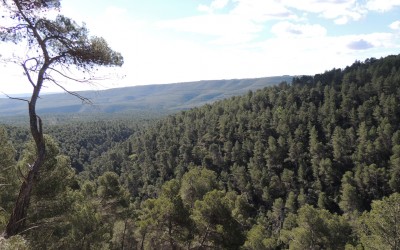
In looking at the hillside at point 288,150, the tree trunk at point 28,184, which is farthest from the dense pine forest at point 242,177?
the tree trunk at point 28,184

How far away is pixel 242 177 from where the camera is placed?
292 ft

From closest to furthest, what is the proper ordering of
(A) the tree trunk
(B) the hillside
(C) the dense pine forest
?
1. (A) the tree trunk
2. (C) the dense pine forest
3. (B) the hillside

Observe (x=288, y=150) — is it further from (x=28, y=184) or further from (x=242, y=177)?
(x=28, y=184)

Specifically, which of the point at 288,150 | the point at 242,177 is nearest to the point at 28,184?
the point at 242,177

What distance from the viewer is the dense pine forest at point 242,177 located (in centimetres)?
1848

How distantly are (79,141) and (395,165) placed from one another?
4553 inches

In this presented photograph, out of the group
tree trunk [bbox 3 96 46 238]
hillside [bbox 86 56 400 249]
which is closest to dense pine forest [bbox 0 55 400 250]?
hillside [bbox 86 56 400 249]

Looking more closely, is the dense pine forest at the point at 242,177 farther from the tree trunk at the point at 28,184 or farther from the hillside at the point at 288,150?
the tree trunk at the point at 28,184

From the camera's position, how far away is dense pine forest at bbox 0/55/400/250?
18.5m

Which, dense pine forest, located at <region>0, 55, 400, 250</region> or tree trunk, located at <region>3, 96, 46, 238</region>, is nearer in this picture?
tree trunk, located at <region>3, 96, 46, 238</region>

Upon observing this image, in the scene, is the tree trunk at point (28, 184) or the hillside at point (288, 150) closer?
the tree trunk at point (28, 184)

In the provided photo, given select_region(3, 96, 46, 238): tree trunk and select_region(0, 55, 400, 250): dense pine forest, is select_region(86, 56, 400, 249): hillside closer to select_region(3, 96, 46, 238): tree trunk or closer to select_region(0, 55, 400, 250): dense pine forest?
select_region(0, 55, 400, 250): dense pine forest

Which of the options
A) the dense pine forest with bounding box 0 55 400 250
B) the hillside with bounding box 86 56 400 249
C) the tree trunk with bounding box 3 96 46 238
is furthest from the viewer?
the hillside with bounding box 86 56 400 249

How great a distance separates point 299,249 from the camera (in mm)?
33906
